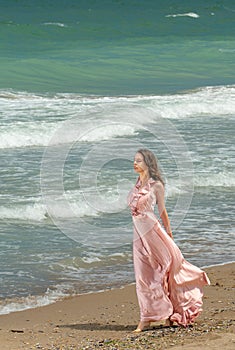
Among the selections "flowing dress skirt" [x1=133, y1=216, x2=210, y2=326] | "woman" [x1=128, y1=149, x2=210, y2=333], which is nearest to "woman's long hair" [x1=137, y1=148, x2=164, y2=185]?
"woman" [x1=128, y1=149, x2=210, y2=333]

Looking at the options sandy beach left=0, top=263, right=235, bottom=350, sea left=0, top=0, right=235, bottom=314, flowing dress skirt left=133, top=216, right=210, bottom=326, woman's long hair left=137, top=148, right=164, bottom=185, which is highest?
woman's long hair left=137, top=148, right=164, bottom=185

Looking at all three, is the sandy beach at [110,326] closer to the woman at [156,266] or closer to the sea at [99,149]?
the woman at [156,266]

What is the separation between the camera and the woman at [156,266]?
294 inches

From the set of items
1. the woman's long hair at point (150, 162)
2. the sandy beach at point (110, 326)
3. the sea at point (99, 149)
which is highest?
the woman's long hair at point (150, 162)

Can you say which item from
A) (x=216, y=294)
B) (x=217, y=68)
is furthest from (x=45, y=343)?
(x=217, y=68)

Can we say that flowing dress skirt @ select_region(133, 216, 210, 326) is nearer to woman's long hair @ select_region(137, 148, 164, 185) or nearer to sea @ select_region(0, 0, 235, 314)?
woman's long hair @ select_region(137, 148, 164, 185)

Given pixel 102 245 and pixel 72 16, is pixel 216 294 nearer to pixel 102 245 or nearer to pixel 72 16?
pixel 102 245

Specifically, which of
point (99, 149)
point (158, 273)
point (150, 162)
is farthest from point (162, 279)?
point (99, 149)

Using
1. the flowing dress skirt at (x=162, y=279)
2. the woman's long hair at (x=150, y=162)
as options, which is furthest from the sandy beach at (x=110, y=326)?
the woman's long hair at (x=150, y=162)

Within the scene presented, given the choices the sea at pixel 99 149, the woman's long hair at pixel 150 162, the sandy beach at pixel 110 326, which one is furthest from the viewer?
the sea at pixel 99 149

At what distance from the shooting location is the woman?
747 cm

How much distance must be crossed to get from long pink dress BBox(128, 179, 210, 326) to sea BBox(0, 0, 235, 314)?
1511 mm

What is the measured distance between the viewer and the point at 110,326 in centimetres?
784

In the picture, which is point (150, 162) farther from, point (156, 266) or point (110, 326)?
point (110, 326)
